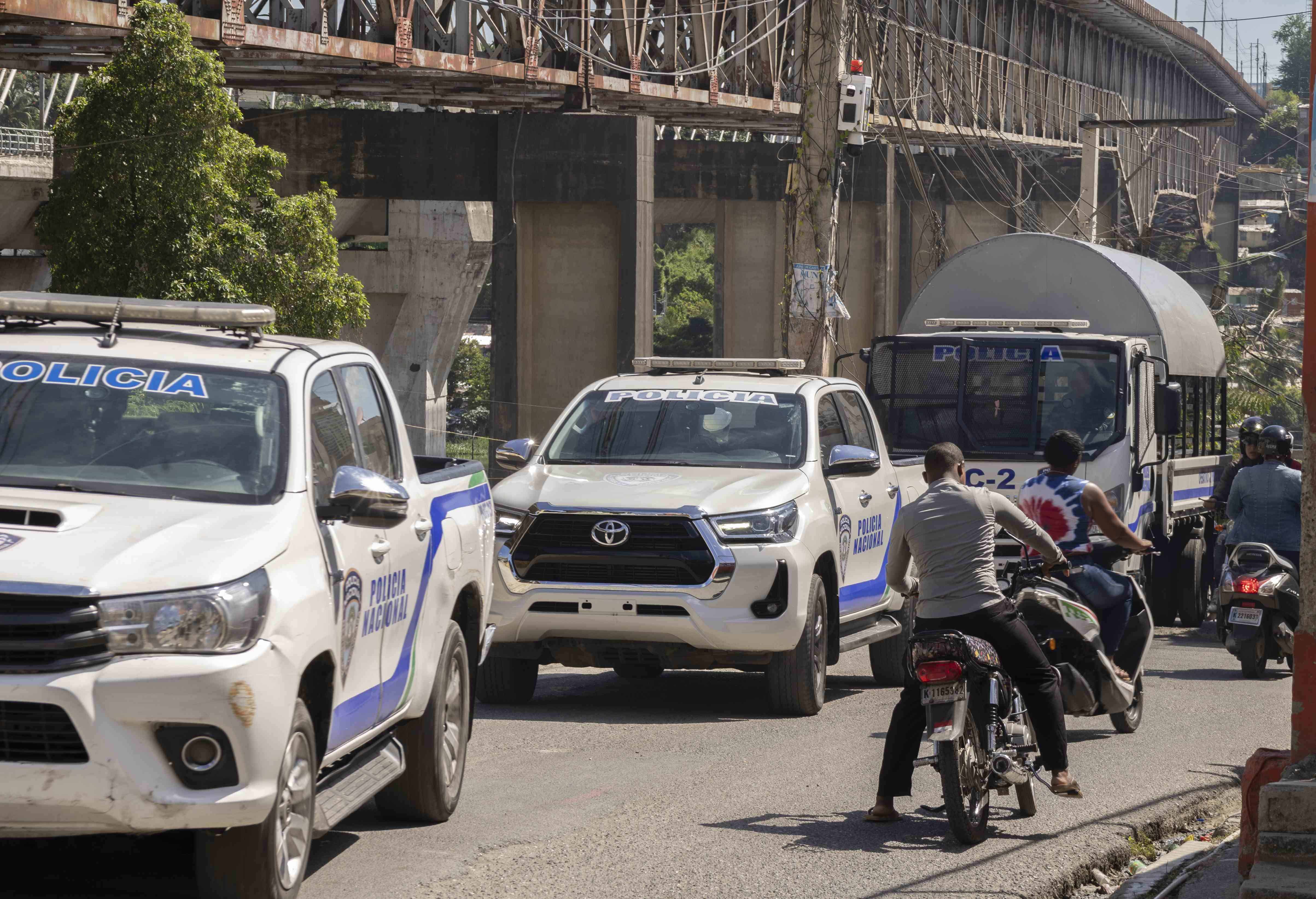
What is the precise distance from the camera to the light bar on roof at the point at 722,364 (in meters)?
12.1

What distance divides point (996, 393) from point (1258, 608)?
3383mm

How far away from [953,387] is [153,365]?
35.2 ft

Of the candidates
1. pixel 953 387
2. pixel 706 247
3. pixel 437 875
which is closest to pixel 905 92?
pixel 953 387

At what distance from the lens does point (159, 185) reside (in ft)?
77.3

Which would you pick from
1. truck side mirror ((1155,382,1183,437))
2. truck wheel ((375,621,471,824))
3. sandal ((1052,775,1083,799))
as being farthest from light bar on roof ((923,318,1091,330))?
truck wheel ((375,621,471,824))

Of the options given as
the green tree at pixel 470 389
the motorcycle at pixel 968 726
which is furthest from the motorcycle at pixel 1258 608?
the green tree at pixel 470 389

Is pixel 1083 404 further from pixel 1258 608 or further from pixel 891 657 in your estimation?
pixel 891 657

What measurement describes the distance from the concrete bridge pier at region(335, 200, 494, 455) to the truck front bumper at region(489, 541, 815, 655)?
31879 millimetres

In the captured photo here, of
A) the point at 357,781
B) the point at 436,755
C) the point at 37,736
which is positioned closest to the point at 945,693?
the point at 436,755

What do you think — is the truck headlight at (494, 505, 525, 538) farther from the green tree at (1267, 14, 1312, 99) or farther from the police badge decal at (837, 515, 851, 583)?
the green tree at (1267, 14, 1312, 99)

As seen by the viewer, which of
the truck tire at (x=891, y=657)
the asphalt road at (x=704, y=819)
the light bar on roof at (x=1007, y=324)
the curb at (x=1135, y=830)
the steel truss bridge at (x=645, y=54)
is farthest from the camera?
the steel truss bridge at (x=645, y=54)

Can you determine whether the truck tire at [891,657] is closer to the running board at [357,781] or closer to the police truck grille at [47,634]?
the running board at [357,781]

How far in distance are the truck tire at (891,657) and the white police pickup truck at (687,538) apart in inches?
24.2

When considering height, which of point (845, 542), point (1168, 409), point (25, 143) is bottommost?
point (845, 542)
